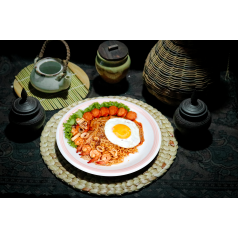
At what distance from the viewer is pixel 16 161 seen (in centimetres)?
308

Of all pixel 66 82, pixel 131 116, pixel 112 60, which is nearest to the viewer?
pixel 131 116

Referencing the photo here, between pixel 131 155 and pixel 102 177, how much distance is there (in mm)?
319

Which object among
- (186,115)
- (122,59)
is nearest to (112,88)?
(122,59)

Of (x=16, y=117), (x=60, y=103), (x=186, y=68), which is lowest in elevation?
(x=60, y=103)

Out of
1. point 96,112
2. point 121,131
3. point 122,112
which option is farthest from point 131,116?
point 96,112

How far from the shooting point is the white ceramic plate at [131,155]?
2781 mm

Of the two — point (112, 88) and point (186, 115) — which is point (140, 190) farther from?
point (112, 88)

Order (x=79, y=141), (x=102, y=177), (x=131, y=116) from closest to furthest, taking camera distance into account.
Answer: (x=102, y=177), (x=79, y=141), (x=131, y=116)

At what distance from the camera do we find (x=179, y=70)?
3.20 m

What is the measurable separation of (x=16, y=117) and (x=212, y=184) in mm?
1830

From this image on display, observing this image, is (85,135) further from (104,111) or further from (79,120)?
(104,111)

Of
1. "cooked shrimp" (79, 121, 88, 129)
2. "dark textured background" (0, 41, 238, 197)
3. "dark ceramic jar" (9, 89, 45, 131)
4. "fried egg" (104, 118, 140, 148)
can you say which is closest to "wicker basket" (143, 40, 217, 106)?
"dark textured background" (0, 41, 238, 197)

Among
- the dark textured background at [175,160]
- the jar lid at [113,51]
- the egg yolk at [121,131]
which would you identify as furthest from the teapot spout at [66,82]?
the egg yolk at [121,131]

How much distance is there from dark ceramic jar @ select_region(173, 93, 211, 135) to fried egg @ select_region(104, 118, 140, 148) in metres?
0.41
